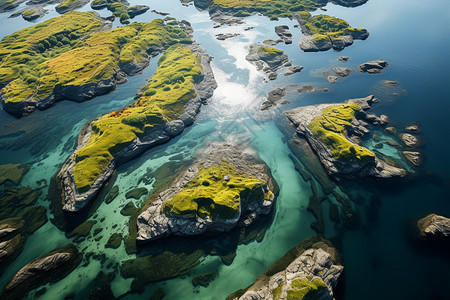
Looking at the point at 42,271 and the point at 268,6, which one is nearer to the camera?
the point at 42,271

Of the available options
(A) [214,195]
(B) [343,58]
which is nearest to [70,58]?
(A) [214,195]

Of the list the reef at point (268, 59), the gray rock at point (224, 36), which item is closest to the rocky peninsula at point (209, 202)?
the reef at point (268, 59)

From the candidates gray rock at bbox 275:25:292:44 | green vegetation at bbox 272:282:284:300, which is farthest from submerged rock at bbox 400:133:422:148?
gray rock at bbox 275:25:292:44

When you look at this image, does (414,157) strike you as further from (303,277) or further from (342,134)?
(303,277)

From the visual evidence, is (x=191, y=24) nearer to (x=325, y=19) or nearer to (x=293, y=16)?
(x=293, y=16)

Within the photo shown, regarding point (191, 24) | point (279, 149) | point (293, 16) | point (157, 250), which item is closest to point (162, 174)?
point (157, 250)

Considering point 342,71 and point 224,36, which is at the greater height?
point 224,36

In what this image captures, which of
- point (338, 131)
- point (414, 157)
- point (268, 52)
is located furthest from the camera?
point (268, 52)

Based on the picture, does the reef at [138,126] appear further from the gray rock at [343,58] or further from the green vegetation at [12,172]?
the gray rock at [343,58]
